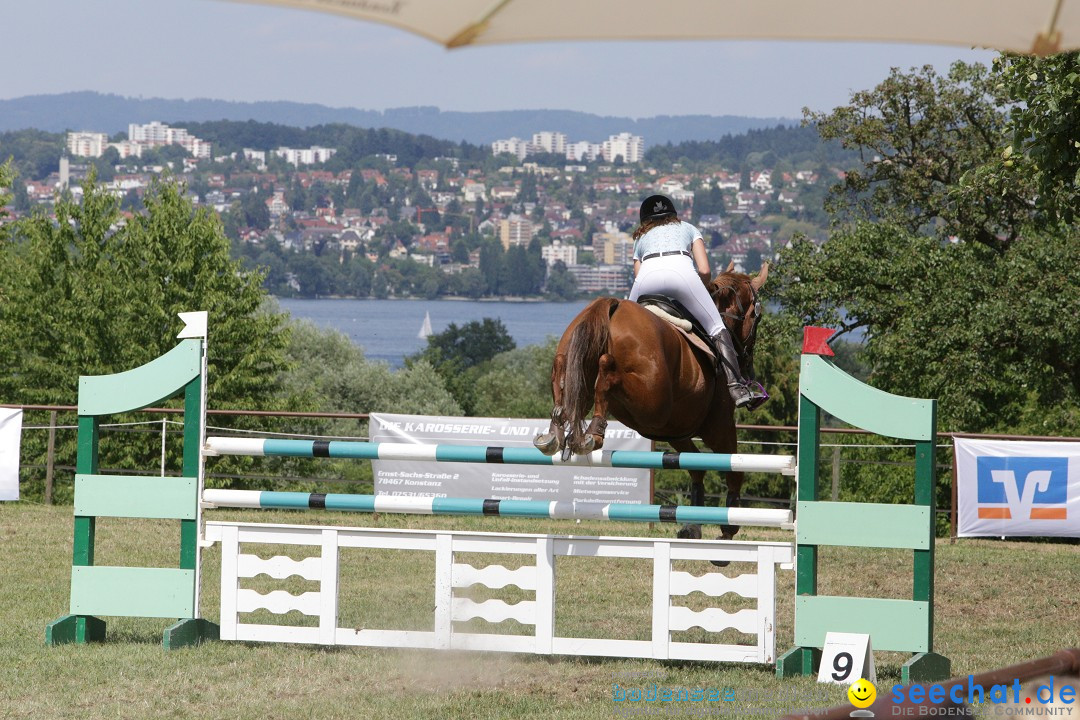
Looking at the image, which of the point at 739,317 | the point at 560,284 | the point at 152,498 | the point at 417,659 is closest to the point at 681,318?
the point at 739,317

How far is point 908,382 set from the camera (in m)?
21.2

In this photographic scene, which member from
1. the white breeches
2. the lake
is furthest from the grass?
the lake

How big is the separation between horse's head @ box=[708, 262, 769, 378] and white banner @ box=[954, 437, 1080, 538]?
5.99 meters

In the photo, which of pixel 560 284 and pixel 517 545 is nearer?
pixel 517 545

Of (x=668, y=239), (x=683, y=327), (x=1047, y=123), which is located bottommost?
(x=683, y=327)

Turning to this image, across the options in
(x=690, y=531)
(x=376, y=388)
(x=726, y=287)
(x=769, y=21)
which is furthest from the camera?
(x=376, y=388)

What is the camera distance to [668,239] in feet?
21.1

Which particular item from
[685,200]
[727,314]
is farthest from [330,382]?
[685,200]

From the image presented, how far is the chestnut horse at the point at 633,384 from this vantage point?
217 inches

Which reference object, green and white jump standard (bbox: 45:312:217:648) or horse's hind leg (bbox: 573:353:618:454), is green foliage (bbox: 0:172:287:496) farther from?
horse's hind leg (bbox: 573:353:618:454)

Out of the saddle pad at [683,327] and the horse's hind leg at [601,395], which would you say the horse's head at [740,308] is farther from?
the horse's hind leg at [601,395]

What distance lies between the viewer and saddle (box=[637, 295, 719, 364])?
621 centimetres

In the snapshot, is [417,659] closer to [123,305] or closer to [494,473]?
[494,473]

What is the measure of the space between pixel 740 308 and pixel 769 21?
15.1 feet
